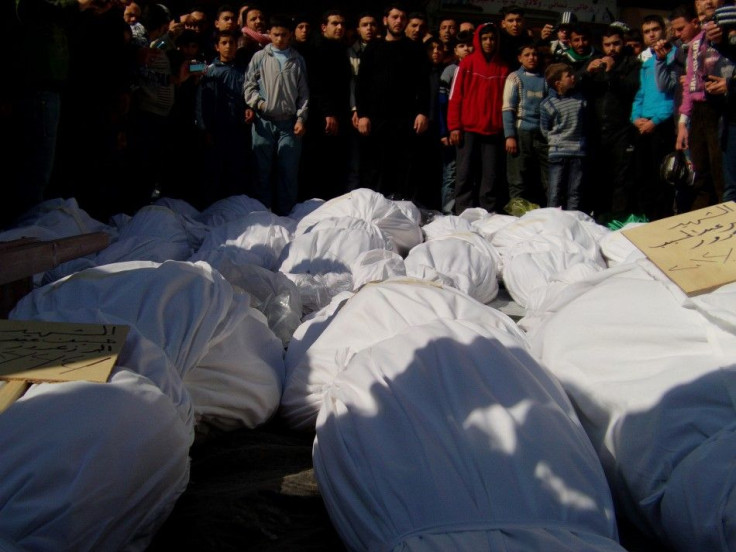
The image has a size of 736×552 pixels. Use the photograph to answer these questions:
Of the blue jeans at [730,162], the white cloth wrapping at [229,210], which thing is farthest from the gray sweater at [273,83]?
the blue jeans at [730,162]

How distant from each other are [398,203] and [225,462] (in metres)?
3.35

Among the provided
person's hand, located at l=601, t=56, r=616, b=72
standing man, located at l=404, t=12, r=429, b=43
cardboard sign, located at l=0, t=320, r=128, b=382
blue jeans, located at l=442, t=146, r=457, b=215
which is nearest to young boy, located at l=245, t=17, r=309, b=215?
standing man, located at l=404, t=12, r=429, b=43

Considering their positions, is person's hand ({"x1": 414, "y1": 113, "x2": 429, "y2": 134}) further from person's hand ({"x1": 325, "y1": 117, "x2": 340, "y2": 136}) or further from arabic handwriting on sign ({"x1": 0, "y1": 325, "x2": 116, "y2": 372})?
arabic handwriting on sign ({"x1": 0, "y1": 325, "x2": 116, "y2": 372})

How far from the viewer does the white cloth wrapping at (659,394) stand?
139 cm

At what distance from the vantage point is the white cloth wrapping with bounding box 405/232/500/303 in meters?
3.62

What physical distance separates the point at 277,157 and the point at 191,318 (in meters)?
4.29

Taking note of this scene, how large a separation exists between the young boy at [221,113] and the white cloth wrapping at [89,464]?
460cm

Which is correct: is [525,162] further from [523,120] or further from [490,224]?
[490,224]

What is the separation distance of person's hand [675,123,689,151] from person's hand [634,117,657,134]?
543mm

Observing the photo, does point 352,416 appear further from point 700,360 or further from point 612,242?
point 612,242

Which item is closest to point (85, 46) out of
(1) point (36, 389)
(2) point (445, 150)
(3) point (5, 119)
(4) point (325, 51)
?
(3) point (5, 119)

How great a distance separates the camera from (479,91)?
6266mm

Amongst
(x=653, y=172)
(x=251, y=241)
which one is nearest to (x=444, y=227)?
(x=251, y=241)

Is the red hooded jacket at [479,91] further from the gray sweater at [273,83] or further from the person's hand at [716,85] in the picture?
the person's hand at [716,85]
